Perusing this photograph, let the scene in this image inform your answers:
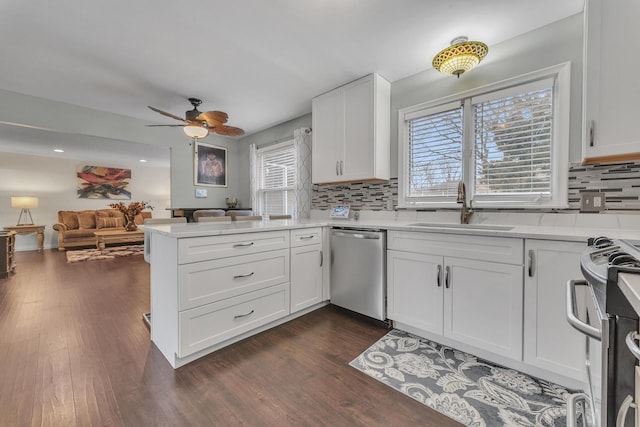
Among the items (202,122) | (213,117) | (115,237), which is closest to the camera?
(213,117)

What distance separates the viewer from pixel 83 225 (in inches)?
250

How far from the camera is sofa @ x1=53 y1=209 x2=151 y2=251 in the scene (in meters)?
6.04

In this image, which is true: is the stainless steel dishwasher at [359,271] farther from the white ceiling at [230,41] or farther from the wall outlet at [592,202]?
the white ceiling at [230,41]

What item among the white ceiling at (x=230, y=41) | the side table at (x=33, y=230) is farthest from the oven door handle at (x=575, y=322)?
the side table at (x=33, y=230)

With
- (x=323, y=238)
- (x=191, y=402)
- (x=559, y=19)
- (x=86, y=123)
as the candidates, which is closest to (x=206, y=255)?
(x=191, y=402)

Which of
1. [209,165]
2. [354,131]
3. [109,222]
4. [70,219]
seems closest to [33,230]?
[70,219]

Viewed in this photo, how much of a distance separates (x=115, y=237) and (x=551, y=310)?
7.65 m

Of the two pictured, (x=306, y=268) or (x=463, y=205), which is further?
(x=306, y=268)

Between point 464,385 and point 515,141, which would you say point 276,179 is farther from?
point 464,385

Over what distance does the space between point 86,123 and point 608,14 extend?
5173 mm

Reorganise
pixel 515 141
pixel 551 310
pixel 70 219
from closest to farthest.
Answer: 1. pixel 551 310
2. pixel 515 141
3. pixel 70 219

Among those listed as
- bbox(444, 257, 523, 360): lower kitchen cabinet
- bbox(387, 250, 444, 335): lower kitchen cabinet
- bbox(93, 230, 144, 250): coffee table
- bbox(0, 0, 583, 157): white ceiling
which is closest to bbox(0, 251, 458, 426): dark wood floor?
bbox(387, 250, 444, 335): lower kitchen cabinet

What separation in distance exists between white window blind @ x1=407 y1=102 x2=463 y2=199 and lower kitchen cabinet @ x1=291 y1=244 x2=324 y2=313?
1.17 metres

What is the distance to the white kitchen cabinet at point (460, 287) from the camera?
1.54 m
